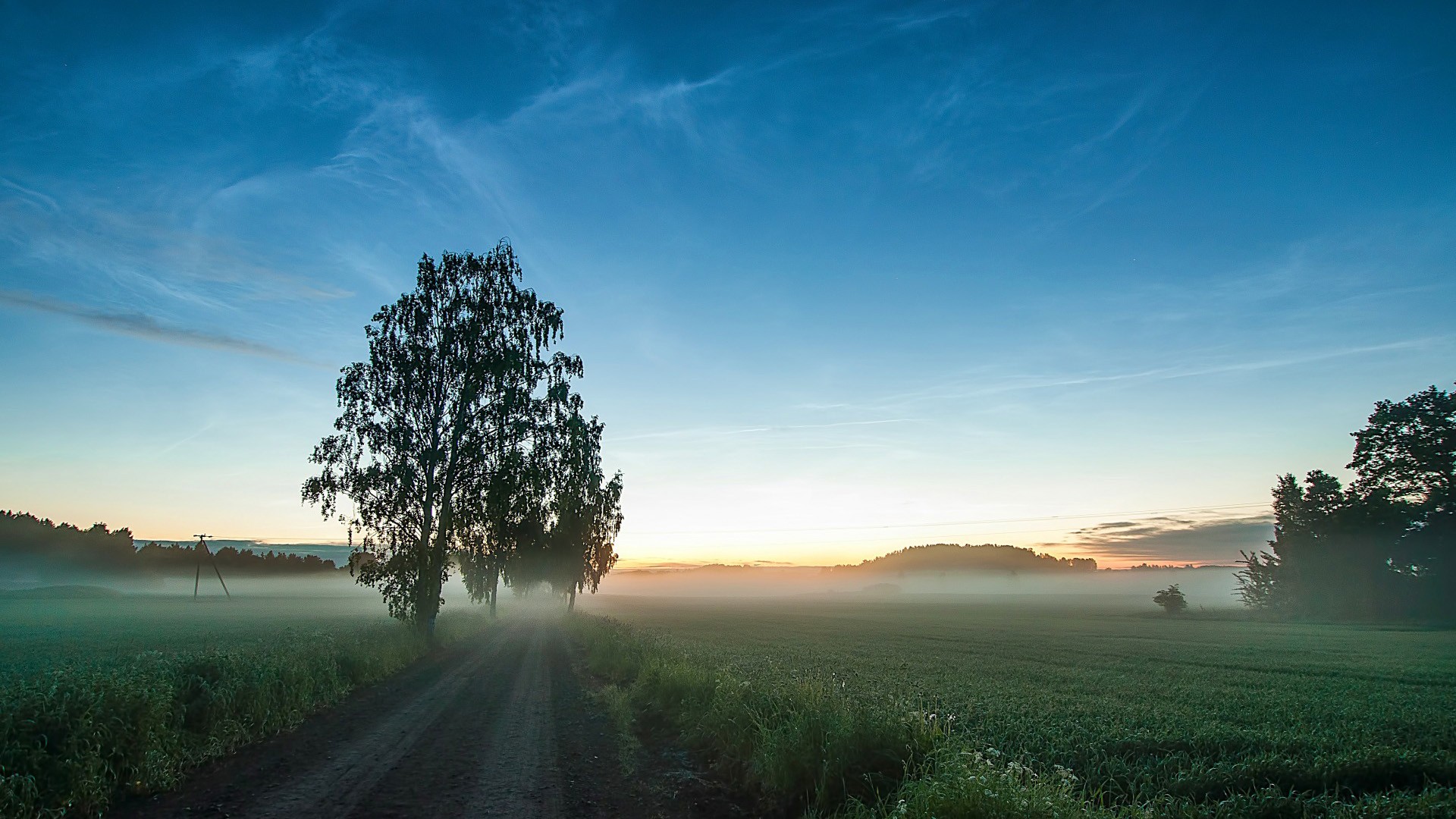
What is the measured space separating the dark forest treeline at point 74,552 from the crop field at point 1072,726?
167 m

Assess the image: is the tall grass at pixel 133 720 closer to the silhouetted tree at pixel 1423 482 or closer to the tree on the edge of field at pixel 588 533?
the tree on the edge of field at pixel 588 533

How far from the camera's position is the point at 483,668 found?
22.3 metres

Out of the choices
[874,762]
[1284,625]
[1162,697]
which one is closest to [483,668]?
[874,762]

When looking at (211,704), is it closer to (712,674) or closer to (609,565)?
(712,674)

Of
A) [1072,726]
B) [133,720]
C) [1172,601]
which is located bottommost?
[1172,601]

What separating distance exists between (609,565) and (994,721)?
4955cm

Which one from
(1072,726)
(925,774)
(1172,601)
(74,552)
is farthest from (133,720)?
(74,552)

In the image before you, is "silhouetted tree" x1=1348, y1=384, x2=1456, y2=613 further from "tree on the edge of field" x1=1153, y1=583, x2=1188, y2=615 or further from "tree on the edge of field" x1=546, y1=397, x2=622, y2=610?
"tree on the edge of field" x1=546, y1=397, x2=622, y2=610

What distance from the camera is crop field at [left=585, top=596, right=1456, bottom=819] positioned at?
25.1 ft

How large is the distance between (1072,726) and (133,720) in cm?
1737

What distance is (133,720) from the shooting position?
8.81 meters

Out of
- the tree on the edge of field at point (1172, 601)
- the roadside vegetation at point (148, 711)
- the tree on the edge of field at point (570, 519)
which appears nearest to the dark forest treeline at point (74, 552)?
the tree on the edge of field at point (570, 519)

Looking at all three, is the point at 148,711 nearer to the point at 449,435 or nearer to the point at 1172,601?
the point at 449,435

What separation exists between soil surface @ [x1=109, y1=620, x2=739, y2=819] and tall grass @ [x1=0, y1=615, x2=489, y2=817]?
15.9 inches
